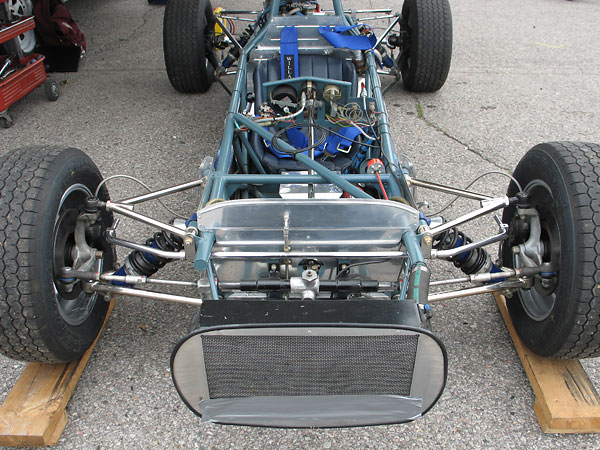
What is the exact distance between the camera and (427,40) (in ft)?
14.8

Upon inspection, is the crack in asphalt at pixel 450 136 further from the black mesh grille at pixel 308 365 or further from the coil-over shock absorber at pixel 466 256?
the black mesh grille at pixel 308 365

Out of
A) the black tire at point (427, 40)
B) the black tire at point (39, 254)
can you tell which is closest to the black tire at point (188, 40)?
the black tire at point (427, 40)

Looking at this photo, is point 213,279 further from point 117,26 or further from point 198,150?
point 117,26

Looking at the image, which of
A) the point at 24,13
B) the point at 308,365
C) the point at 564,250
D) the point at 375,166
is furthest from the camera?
the point at 24,13

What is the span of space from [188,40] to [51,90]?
4.80 ft

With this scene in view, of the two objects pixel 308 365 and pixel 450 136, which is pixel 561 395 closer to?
pixel 308 365

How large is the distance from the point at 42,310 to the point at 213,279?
66 cm

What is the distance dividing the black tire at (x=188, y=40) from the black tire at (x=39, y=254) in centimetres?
255

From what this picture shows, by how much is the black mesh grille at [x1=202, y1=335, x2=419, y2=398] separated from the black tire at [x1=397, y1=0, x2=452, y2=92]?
3609 millimetres

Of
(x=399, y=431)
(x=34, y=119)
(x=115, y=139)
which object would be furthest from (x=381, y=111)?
(x=34, y=119)

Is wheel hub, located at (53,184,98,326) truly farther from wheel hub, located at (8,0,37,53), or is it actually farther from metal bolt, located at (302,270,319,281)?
wheel hub, located at (8,0,37,53)

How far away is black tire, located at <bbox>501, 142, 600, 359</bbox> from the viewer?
1910mm

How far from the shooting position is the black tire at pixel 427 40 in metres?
4.48


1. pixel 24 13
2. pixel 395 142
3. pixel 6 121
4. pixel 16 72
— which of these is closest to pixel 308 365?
pixel 395 142
